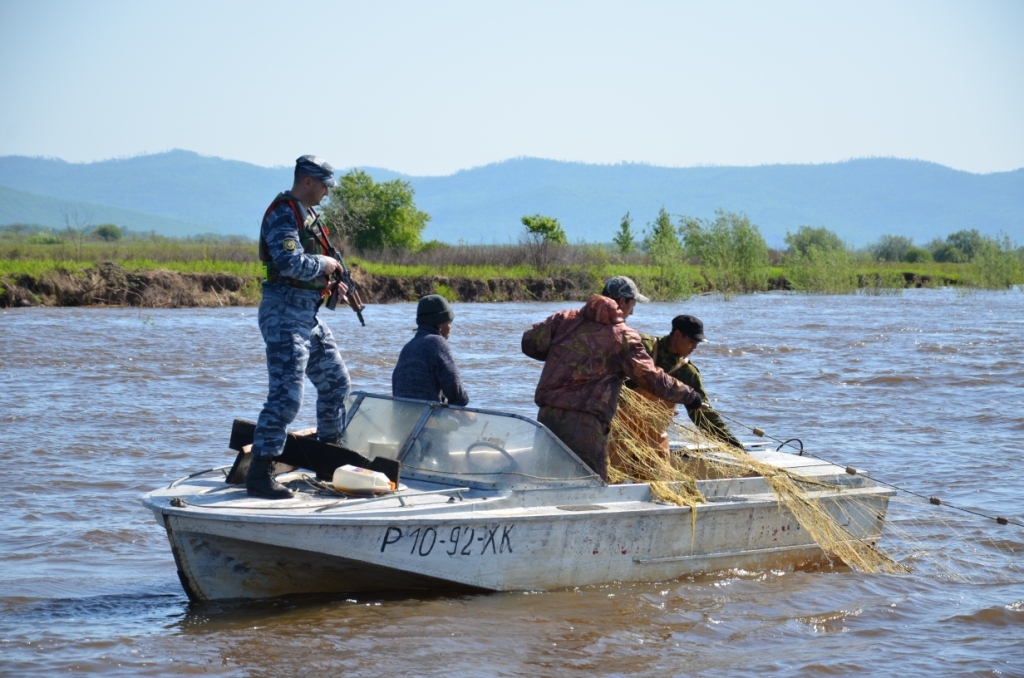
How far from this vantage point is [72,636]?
18.6ft

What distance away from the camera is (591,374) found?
6.40 metres

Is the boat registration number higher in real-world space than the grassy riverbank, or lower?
lower

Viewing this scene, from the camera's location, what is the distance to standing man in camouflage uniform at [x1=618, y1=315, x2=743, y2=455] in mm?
6980

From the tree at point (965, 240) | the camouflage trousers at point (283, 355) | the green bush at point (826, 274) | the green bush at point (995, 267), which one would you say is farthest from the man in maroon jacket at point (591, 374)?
the tree at point (965, 240)

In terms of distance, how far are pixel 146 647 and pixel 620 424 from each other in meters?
2.88

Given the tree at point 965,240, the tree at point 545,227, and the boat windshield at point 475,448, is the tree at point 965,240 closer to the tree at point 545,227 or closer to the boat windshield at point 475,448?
the tree at point 545,227

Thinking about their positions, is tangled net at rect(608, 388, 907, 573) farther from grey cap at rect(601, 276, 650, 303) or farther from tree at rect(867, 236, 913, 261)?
tree at rect(867, 236, 913, 261)

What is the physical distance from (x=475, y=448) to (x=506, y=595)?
799 millimetres

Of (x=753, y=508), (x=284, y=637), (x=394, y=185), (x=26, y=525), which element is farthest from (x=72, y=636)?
(x=394, y=185)

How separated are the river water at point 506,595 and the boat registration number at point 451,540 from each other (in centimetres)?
35

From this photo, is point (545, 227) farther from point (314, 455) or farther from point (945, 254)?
point (314, 455)

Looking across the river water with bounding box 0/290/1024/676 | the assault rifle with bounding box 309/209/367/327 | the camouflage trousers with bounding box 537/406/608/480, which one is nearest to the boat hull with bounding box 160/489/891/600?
the river water with bounding box 0/290/1024/676

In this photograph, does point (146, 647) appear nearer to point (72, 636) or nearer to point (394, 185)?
point (72, 636)

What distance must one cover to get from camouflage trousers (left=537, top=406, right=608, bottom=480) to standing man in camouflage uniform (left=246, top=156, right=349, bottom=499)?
1440 mm
